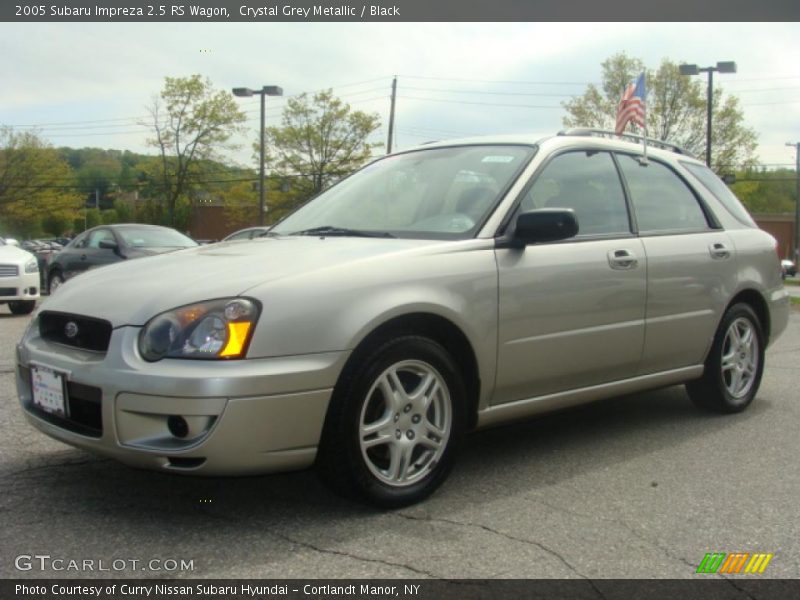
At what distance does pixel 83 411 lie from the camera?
3.14 m

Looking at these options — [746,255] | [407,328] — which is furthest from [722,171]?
[407,328]

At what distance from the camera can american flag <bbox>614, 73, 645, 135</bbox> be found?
20.8 ft

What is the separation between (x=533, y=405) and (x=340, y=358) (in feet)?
4.00

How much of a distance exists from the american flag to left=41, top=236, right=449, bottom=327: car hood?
3347 mm

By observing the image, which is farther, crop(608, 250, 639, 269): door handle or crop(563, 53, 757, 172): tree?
crop(563, 53, 757, 172): tree

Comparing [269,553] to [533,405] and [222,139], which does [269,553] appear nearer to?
[533,405]

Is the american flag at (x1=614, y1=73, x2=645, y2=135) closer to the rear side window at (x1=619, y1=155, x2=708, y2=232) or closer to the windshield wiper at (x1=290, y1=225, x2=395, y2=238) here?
the rear side window at (x1=619, y1=155, x2=708, y2=232)

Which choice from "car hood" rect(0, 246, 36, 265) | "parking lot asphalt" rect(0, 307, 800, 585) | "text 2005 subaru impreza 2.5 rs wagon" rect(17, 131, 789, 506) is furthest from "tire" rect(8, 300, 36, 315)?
"text 2005 subaru impreza 2.5 rs wagon" rect(17, 131, 789, 506)

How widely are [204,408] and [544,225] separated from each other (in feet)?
5.59

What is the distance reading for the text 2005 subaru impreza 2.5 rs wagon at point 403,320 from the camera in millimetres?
2943

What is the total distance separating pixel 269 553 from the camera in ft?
9.30

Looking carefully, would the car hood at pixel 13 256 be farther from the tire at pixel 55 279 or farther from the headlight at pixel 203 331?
the headlight at pixel 203 331
